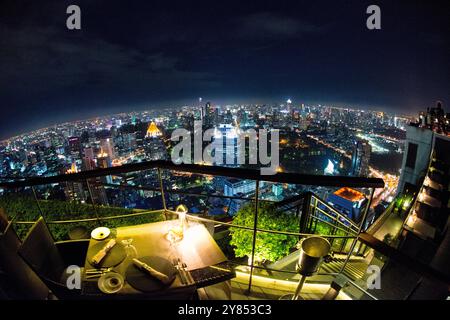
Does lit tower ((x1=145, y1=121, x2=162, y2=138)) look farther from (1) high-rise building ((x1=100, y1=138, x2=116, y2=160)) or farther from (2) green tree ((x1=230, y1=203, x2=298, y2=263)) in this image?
(2) green tree ((x1=230, y1=203, x2=298, y2=263))

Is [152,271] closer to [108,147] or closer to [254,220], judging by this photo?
[254,220]

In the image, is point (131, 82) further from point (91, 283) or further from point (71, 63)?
point (91, 283)

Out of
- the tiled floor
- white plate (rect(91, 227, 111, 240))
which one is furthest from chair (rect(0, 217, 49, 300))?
the tiled floor

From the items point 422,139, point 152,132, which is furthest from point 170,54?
point 422,139

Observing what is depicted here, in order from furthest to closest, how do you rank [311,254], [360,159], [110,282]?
[360,159]
[311,254]
[110,282]
